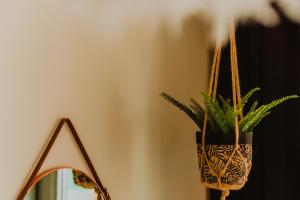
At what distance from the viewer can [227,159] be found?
4.17 ft

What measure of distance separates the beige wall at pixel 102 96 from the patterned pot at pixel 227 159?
1.06 feet

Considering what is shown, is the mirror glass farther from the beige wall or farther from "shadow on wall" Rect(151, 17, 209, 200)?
"shadow on wall" Rect(151, 17, 209, 200)

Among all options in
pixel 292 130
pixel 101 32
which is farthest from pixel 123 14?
pixel 292 130

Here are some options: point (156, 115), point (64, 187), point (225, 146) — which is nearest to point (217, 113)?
point (225, 146)

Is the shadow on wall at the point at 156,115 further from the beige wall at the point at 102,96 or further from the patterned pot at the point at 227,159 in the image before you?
the patterned pot at the point at 227,159

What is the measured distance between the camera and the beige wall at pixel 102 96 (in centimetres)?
107

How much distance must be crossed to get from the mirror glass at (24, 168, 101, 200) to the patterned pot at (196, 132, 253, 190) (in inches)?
15.5

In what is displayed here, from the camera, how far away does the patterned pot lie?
4.18 ft

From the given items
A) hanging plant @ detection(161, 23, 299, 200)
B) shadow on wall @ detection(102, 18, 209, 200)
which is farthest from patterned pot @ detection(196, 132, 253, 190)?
shadow on wall @ detection(102, 18, 209, 200)

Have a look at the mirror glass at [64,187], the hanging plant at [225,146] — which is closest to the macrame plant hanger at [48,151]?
the mirror glass at [64,187]

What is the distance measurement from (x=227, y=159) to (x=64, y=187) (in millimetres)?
527

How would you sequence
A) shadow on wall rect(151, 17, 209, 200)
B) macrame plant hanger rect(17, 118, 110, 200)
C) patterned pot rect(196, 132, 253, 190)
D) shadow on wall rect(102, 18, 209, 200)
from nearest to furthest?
1. macrame plant hanger rect(17, 118, 110, 200)
2. patterned pot rect(196, 132, 253, 190)
3. shadow on wall rect(102, 18, 209, 200)
4. shadow on wall rect(151, 17, 209, 200)

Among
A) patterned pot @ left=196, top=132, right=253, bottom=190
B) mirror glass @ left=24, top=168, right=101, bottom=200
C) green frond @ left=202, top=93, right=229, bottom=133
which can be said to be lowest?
mirror glass @ left=24, top=168, right=101, bottom=200

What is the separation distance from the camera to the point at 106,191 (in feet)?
4.27
